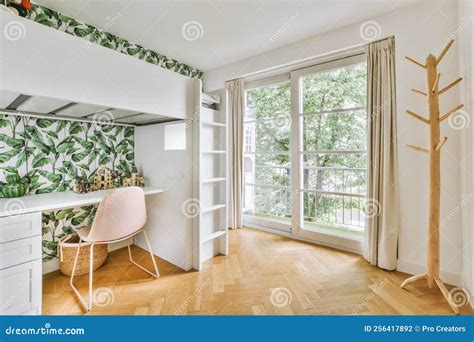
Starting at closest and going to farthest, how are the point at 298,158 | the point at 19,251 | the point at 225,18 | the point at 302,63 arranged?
the point at 19,251, the point at 225,18, the point at 302,63, the point at 298,158

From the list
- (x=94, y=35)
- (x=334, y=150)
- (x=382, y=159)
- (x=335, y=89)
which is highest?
(x=94, y=35)

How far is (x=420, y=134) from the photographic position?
197cm

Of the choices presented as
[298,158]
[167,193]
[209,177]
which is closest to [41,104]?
[167,193]

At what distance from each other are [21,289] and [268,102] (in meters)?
3.18

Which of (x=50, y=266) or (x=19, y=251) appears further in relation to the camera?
(x=50, y=266)

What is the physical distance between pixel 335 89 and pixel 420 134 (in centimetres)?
107

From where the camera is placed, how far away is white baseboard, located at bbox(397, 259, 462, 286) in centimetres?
181

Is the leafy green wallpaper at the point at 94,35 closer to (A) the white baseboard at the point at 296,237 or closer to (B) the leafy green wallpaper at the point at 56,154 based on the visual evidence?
(B) the leafy green wallpaper at the point at 56,154

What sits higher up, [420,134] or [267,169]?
[420,134]

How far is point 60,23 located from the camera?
2.16m

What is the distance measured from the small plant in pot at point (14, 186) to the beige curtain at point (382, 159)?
3.25 metres

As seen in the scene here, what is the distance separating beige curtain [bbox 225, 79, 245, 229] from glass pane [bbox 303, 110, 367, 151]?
3.15 feet

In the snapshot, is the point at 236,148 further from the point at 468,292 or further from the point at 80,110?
the point at 468,292

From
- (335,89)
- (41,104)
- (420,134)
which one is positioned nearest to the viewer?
(41,104)
